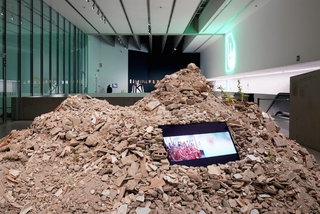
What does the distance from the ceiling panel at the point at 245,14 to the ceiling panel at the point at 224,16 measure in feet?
1.06

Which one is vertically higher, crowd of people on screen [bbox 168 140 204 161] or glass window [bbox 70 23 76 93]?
glass window [bbox 70 23 76 93]

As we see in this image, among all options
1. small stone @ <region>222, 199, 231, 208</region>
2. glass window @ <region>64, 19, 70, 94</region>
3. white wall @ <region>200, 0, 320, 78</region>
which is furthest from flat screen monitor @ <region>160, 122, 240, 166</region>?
glass window @ <region>64, 19, 70, 94</region>

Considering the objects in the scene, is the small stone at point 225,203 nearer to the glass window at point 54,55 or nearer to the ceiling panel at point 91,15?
the ceiling panel at point 91,15

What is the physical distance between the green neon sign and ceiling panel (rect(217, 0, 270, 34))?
0.76 m

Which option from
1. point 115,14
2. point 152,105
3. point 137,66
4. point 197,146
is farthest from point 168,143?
point 137,66

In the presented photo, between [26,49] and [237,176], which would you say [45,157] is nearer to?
[237,176]

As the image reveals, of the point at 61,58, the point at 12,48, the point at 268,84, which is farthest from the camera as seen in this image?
the point at 61,58

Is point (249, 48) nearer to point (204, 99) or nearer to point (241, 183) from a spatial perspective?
point (204, 99)

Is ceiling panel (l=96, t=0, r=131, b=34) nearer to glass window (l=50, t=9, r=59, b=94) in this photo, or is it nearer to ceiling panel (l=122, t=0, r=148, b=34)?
ceiling panel (l=122, t=0, r=148, b=34)

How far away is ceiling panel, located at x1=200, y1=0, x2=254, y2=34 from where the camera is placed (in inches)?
464

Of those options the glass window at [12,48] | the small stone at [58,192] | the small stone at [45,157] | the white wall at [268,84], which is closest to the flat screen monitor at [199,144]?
the small stone at [58,192]

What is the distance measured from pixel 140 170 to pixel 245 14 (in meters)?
12.7

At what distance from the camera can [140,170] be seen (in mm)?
3412

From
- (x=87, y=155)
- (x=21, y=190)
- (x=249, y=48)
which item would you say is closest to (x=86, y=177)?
(x=87, y=155)
